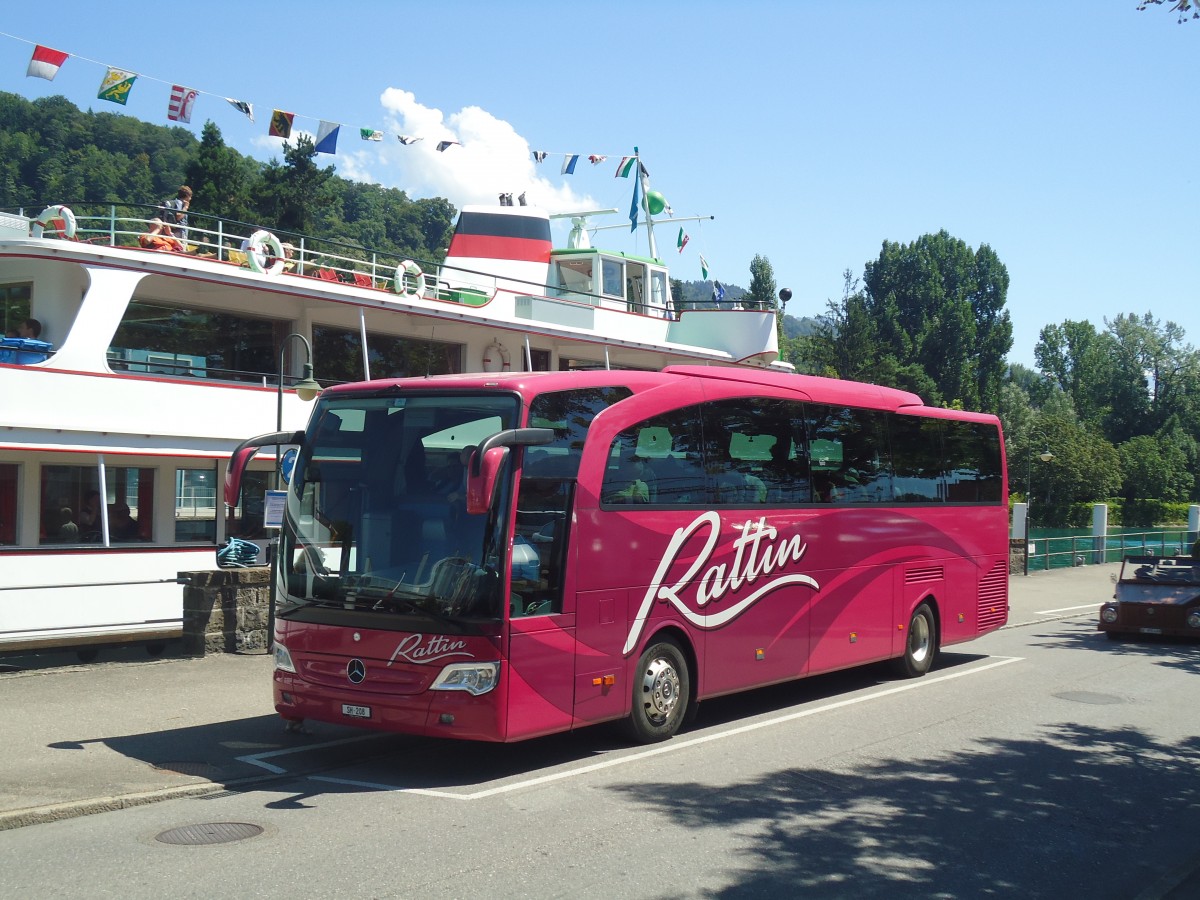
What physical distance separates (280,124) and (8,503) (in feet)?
26.1

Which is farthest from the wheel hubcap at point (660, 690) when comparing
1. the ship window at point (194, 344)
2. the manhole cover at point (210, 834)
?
the ship window at point (194, 344)

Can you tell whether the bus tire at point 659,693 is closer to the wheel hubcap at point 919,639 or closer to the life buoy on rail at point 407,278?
the wheel hubcap at point 919,639

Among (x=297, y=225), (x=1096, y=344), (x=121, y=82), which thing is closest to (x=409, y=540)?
(x=121, y=82)

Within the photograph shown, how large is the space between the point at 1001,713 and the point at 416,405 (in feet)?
22.4

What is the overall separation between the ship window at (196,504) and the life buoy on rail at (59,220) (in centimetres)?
364

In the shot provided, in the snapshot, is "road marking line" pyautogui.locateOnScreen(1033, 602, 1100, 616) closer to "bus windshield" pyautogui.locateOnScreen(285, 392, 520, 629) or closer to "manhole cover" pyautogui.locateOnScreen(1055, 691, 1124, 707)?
"manhole cover" pyautogui.locateOnScreen(1055, 691, 1124, 707)

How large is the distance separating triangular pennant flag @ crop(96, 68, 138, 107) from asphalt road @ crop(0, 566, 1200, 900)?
895cm

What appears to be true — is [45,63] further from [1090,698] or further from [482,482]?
[1090,698]

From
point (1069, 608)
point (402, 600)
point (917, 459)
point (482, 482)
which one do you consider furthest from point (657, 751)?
point (1069, 608)

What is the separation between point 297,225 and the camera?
65312 mm

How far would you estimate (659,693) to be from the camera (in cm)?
1012

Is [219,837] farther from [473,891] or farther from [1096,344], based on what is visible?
[1096,344]

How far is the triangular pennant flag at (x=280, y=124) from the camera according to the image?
19.4 meters

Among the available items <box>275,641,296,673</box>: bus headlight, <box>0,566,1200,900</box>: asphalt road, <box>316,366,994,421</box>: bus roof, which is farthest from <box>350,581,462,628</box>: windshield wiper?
<box>316,366,994,421</box>: bus roof
